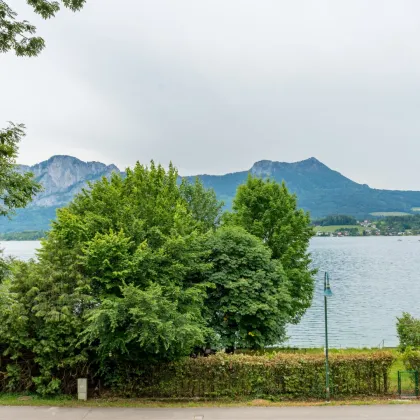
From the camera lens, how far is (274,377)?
815 inches

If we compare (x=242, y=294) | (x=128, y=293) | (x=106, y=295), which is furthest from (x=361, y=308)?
(x=128, y=293)

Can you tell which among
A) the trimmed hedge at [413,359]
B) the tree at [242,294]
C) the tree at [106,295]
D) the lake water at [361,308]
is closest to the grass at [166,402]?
the tree at [106,295]

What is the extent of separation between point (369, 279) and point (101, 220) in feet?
259

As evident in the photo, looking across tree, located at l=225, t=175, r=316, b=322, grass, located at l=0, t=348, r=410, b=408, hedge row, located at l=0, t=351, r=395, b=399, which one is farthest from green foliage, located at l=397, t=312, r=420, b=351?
tree, located at l=225, t=175, r=316, b=322

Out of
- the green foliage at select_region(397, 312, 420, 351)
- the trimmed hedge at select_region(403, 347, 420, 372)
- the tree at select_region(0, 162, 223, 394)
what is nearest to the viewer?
the tree at select_region(0, 162, 223, 394)

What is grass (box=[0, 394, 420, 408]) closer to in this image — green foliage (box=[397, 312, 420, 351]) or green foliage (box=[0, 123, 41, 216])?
green foliage (box=[397, 312, 420, 351])

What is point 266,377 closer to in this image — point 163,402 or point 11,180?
point 163,402

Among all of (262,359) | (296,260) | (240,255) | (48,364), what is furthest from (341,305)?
(48,364)

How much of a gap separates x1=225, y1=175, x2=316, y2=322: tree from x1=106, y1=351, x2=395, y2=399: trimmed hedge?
12490 millimetres

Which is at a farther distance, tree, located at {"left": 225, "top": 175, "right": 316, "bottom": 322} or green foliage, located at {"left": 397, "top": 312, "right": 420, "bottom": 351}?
tree, located at {"left": 225, "top": 175, "right": 316, "bottom": 322}

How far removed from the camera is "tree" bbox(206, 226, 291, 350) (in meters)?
25.6

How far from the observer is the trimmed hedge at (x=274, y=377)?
810 inches

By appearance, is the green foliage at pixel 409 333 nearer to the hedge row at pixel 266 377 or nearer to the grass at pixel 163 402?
the hedge row at pixel 266 377

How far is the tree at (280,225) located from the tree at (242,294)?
6.17 m
